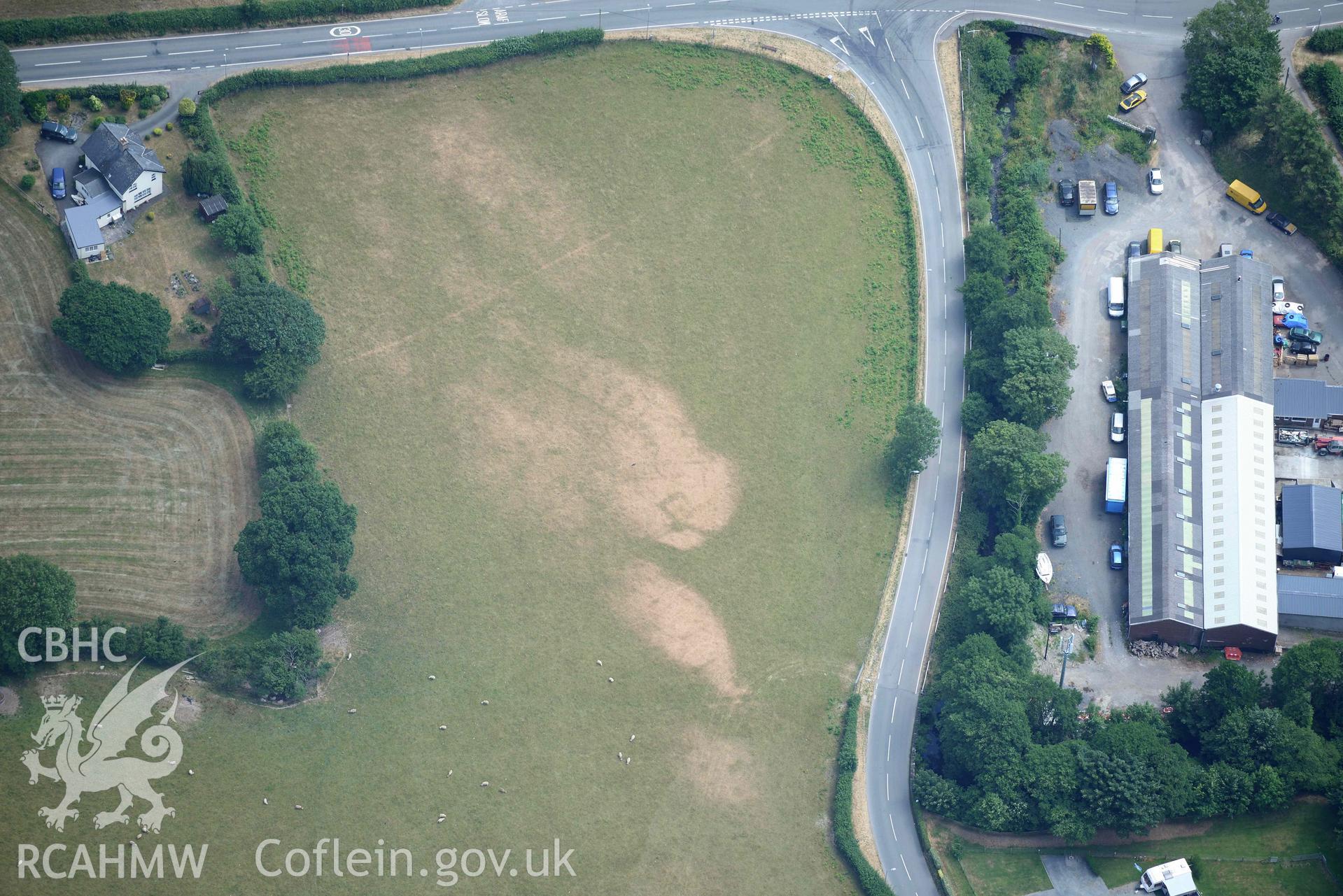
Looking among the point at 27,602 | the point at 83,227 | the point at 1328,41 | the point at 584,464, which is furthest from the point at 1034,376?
the point at 27,602

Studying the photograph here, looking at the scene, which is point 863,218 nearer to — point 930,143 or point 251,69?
point 930,143

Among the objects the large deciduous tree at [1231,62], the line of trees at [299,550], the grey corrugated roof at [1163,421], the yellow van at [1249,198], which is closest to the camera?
the line of trees at [299,550]

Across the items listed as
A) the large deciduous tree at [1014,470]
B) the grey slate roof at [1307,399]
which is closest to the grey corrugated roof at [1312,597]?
the grey slate roof at [1307,399]

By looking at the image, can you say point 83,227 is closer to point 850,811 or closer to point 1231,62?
point 850,811

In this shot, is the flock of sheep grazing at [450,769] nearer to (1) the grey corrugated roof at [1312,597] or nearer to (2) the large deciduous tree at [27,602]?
(2) the large deciduous tree at [27,602]

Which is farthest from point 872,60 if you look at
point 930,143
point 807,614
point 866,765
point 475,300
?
point 866,765

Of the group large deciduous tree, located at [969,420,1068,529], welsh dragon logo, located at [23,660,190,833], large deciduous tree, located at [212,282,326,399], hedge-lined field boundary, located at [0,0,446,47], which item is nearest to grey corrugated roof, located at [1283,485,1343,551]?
large deciduous tree, located at [969,420,1068,529]
